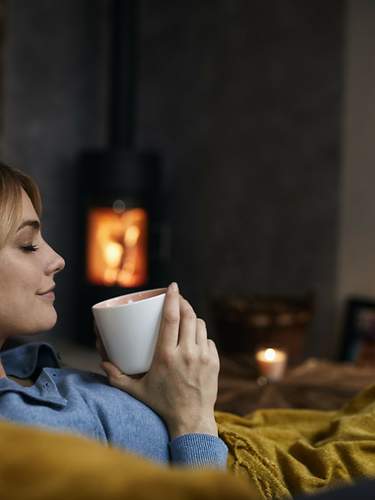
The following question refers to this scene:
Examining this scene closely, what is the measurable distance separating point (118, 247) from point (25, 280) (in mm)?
3117

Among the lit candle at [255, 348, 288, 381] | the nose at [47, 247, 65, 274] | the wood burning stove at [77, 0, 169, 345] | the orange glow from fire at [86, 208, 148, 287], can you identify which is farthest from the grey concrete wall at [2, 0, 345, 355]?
the nose at [47, 247, 65, 274]

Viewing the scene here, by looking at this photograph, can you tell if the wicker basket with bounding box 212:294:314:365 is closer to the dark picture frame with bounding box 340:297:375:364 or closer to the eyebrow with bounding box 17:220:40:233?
the dark picture frame with bounding box 340:297:375:364

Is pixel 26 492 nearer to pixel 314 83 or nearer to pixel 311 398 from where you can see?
pixel 311 398

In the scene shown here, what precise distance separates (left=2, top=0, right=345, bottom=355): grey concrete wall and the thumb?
9.57 feet

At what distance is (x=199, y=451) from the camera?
1.01 m

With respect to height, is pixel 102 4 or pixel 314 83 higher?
pixel 102 4

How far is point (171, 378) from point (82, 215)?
3.36 m

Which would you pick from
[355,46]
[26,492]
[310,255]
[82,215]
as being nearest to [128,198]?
[82,215]

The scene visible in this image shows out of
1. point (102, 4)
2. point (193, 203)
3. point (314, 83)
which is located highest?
point (102, 4)

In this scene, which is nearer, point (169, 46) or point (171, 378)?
point (171, 378)

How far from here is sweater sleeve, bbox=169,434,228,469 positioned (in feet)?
3.27

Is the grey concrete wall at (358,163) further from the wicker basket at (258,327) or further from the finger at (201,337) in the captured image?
the finger at (201,337)

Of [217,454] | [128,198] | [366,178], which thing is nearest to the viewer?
[217,454]

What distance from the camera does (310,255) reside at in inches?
160
